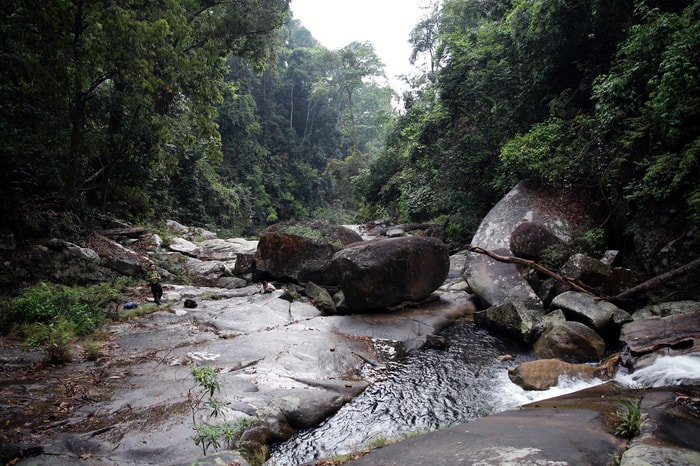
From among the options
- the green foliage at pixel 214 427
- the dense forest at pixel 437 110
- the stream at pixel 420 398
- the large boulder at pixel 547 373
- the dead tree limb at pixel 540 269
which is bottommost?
the stream at pixel 420 398

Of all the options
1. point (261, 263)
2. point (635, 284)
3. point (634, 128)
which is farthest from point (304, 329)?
point (634, 128)

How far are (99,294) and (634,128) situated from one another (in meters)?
11.9

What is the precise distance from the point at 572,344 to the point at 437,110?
10.2m

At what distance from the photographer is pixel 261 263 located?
1105 cm

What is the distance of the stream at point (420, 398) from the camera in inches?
165

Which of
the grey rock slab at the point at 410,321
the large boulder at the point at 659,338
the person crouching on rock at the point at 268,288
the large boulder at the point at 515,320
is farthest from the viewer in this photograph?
the person crouching on rock at the point at 268,288

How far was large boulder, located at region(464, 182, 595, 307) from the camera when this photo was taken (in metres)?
8.61

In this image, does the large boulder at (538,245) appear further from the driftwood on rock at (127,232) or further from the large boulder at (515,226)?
the driftwood on rock at (127,232)

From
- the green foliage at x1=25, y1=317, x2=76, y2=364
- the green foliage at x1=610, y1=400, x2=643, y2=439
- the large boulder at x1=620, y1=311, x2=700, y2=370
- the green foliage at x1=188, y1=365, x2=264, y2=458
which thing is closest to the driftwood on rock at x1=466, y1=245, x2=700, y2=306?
the large boulder at x1=620, y1=311, x2=700, y2=370

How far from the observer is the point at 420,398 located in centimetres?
522

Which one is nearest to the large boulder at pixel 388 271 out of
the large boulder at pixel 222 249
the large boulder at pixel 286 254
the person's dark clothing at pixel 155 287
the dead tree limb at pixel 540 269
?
the dead tree limb at pixel 540 269

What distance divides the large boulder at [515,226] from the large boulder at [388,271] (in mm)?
1271

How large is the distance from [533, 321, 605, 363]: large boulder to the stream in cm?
42

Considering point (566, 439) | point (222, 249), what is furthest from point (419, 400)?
point (222, 249)
